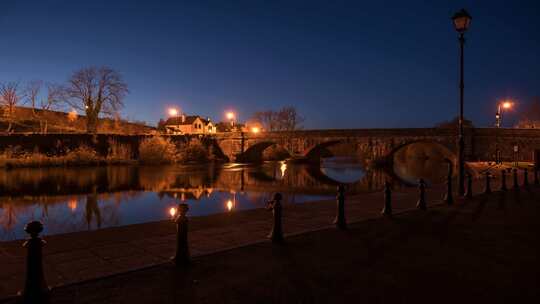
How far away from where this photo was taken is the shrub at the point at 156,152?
152ft

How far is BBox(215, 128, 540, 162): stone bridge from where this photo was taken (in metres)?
40.3

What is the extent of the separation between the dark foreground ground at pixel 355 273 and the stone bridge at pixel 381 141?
A: 26.4m

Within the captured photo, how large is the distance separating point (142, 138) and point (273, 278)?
51773 millimetres

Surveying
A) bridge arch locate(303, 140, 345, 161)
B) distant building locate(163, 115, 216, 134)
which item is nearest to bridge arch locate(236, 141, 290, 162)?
bridge arch locate(303, 140, 345, 161)

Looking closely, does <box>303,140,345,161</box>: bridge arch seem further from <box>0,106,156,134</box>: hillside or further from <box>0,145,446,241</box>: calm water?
<box>0,106,156,134</box>: hillside

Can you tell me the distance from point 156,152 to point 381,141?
2945cm

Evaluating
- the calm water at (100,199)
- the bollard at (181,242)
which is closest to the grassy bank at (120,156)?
the calm water at (100,199)

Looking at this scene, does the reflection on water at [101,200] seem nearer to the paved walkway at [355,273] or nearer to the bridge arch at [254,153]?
the paved walkway at [355,273]

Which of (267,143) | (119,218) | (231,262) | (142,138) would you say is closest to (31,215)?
(119,218)

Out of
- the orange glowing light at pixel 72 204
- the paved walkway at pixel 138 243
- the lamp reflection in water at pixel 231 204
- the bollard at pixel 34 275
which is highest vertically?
the bollard at pixel 34 275

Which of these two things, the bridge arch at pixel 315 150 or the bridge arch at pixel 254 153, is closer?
the bridge arch at pixel 315 150

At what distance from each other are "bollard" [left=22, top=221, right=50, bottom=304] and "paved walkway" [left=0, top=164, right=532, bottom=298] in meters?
0.74

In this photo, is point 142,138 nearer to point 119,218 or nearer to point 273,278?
point 119,218

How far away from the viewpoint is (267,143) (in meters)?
62.4
